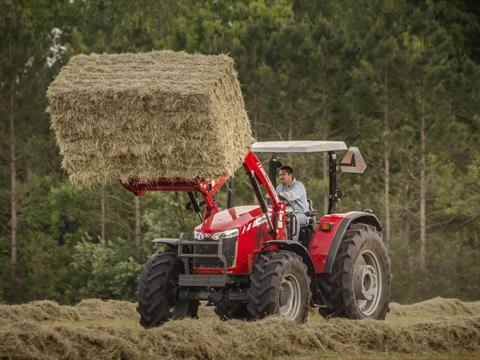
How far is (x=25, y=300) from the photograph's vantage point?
117ft

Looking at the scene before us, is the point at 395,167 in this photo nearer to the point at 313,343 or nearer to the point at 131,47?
the point at 131,47

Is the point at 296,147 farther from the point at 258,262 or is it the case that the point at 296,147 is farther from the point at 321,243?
the point at 258,262

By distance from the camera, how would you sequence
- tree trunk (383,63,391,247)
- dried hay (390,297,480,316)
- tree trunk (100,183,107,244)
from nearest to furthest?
dried hay (390,297,480,316) < tree trunk (383,63,391,247) < tree trunk (100,183,107,244)

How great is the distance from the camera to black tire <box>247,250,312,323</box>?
12.6 metres

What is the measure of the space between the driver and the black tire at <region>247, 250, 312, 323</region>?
3.49ft

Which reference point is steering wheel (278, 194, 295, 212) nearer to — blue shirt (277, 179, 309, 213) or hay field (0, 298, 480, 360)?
blue shirt (277, 179, 309, 213)

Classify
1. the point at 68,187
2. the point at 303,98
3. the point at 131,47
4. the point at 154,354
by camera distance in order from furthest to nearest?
the point at 68,187, the point at 303,98, the point at 131,47, the point at 154,354

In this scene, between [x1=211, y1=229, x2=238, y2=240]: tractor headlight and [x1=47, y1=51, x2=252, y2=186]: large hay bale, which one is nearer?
[x1=47, y1=51, x2=252, y2=186]: large hay bale

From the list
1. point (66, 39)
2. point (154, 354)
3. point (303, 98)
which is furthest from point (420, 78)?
point (154, 354)

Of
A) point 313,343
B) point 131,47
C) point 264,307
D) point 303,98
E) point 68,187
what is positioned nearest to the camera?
point 313,343

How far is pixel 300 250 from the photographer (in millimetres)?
13594

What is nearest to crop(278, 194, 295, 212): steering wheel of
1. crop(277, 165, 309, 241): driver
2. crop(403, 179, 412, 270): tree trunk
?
crop(277, 165, 309, 241): driver

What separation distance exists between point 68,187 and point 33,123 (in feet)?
14.9

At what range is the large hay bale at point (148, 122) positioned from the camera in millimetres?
11930
